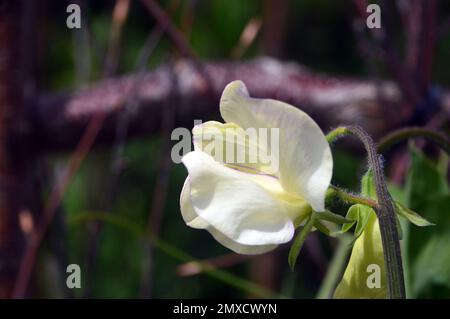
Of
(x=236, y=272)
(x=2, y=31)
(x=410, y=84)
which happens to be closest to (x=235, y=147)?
(x=410, y=84)

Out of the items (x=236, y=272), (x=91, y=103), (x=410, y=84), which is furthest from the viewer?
(x=236, y=272)

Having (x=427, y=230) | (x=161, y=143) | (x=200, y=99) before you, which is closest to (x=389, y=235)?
(x=427, y=230)

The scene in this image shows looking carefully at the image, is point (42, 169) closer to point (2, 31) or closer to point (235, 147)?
point (2, 31)

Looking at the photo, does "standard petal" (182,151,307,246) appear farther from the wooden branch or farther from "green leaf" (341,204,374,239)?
the wooden branch

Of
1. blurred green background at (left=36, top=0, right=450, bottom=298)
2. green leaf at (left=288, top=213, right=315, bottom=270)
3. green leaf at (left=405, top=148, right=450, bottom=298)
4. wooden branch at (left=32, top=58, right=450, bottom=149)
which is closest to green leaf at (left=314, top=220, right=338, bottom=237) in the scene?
green leaf at (left=288, top=213, right=315, bottom=270)

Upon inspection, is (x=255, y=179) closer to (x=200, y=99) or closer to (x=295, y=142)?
(x=295, y=142)

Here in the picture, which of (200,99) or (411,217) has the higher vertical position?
(200,99)
